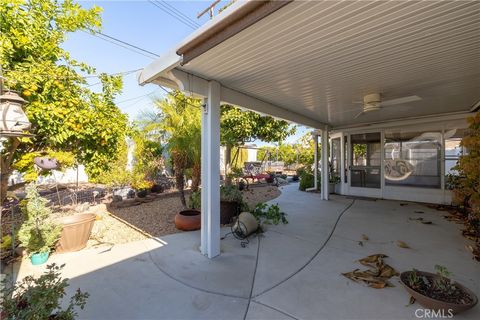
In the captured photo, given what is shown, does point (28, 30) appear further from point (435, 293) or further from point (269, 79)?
point (435, 293)

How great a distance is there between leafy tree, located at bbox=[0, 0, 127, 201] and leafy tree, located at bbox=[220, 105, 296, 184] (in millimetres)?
4294

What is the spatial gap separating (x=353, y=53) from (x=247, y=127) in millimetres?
6102

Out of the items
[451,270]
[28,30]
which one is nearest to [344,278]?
[451,270]

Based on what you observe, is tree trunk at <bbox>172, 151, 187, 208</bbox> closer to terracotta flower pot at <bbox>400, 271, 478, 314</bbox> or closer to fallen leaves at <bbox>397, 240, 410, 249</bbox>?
fallen leaves at <bbox>397, 240, 410, 249</bbox>

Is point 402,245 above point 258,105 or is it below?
below

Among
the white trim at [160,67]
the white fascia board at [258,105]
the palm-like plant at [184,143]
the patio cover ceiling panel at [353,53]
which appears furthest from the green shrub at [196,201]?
the white trim at [160,67]

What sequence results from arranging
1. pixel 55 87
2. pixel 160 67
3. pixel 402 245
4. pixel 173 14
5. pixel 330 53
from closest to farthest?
pixel 330 53, pixel 160 67, pixel 55 87, pixel 402 245, pixel 173 14

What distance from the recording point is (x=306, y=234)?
4.45 meters

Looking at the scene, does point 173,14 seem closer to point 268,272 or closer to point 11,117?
point 11,117

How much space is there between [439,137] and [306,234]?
566cm

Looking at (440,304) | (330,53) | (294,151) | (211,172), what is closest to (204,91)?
(211,172)

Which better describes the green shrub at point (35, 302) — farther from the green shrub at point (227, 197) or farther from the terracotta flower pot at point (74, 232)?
the green shrub at point (227, 197)

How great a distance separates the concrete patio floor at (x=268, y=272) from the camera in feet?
7.58

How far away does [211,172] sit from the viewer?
3516mm
